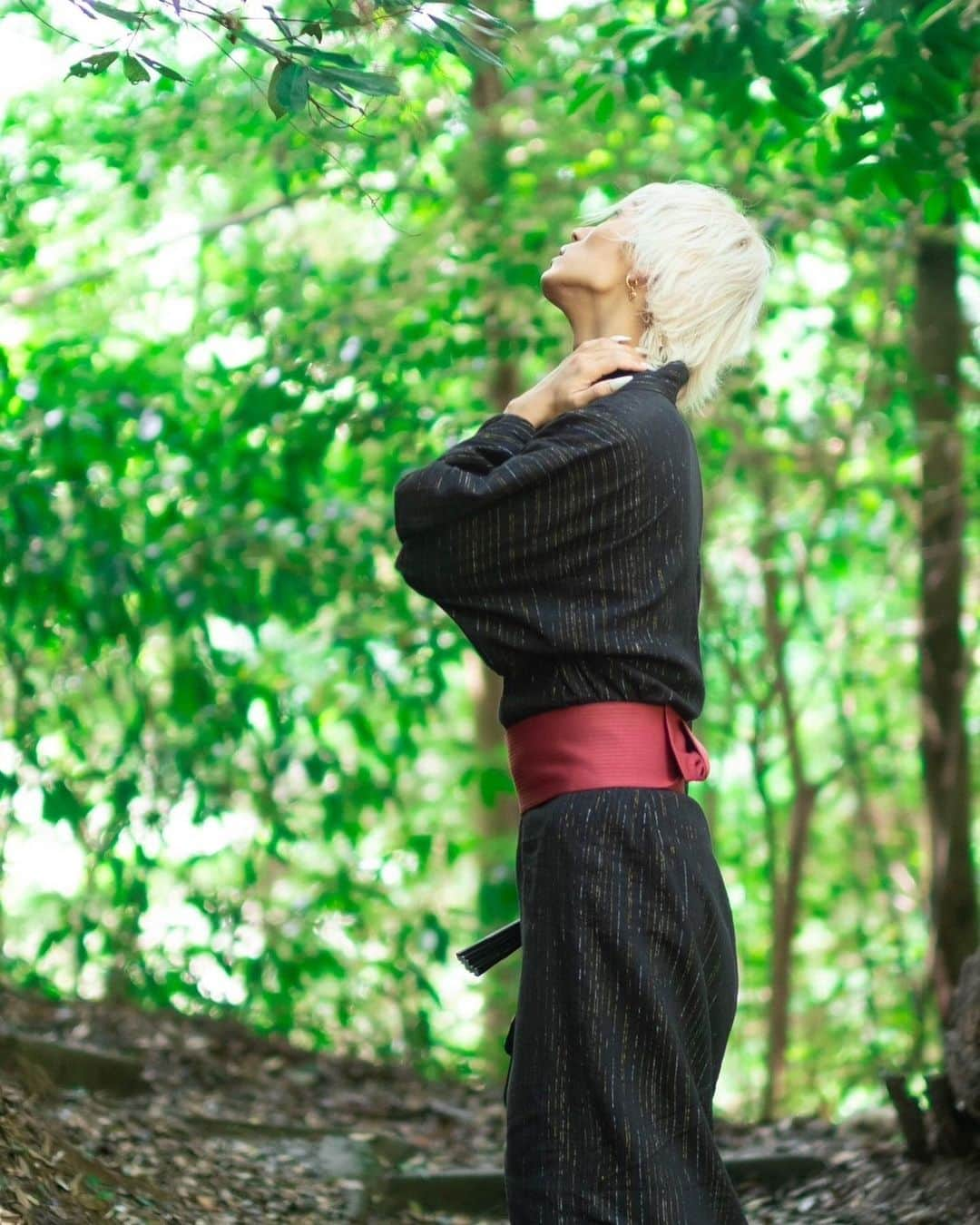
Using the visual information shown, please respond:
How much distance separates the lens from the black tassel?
7.11 feet

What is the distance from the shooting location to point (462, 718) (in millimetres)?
9656

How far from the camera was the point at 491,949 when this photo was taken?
2.18m

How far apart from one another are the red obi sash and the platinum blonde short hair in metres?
0.53

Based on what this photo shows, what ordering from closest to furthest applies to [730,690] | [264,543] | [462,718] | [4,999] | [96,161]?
[4,999] → [264,543] → [96,161] → [730,690] → [462,718]

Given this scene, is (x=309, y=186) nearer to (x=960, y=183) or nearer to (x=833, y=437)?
(x=833, y=437)

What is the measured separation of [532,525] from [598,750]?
0.30 meters

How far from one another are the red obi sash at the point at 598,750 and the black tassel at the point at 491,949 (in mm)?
309

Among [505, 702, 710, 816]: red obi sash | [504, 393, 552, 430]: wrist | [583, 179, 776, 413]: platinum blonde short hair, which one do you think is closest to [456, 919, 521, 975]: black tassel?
[505, 702, 710, 816]: red obi sash

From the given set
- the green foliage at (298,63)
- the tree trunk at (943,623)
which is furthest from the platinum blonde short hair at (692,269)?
the tree trunk at (943,623)

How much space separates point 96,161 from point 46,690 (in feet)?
7.04

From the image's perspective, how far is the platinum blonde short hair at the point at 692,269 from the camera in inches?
81.0

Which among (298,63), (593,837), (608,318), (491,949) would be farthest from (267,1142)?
(298,63)

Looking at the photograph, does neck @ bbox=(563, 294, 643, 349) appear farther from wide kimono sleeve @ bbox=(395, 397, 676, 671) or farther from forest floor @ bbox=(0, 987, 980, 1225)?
forest floor @ bbox=(0, 987, 980, 1225)

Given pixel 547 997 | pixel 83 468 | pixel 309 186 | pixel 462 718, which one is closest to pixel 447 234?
pixel 309 186
